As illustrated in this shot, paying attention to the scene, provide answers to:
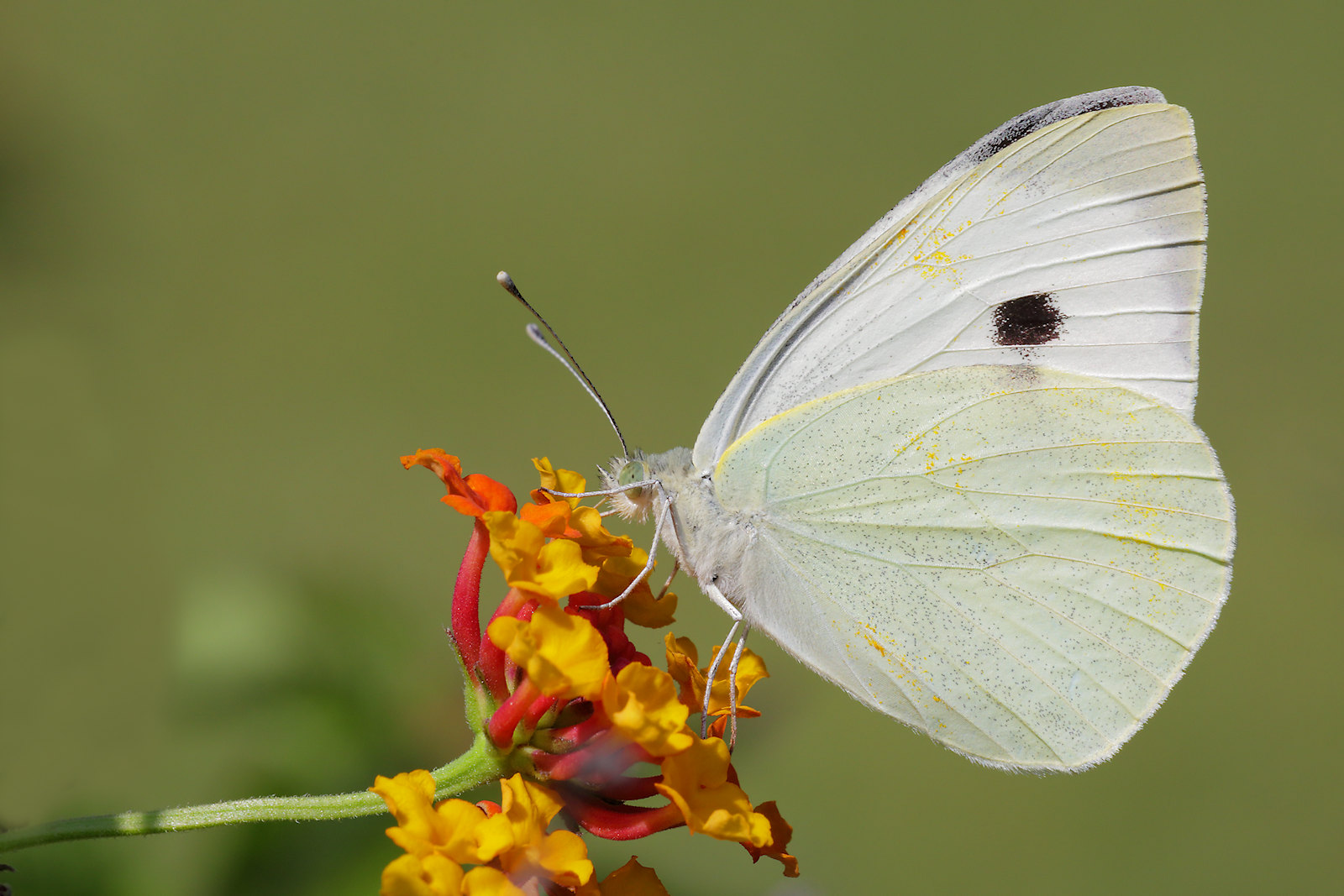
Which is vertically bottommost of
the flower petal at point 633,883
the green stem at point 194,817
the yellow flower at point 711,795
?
the flower petal at point 633,883

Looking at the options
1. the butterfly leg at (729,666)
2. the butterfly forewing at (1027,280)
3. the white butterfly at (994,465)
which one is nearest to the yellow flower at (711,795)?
the butterfly leg at (729,666)

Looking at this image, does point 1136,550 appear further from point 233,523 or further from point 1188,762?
point 233,523

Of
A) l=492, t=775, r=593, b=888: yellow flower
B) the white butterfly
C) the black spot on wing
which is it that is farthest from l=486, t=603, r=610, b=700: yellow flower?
the black spot on wing

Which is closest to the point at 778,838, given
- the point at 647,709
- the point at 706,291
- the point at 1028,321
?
the point at 647,709

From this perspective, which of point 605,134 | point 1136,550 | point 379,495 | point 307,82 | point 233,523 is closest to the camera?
point 1136,550

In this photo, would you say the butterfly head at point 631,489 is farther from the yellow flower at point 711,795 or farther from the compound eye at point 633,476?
the yellow flower at point 711,795

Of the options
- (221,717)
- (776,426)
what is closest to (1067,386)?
(776,426)
